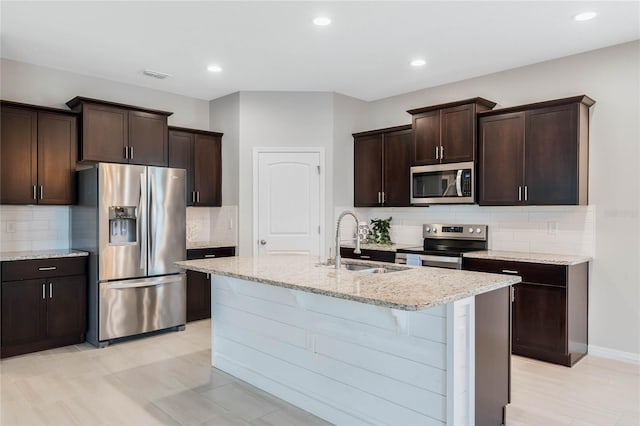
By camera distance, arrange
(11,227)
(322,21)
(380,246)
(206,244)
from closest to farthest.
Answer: (322,21) → (11,227) → (380,246) → (206,244)

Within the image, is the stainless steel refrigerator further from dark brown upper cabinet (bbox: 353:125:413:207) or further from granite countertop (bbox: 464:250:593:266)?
granite countertop (bbox: 464:250:593:266)

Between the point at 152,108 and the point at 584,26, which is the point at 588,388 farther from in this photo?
the point at 152,108

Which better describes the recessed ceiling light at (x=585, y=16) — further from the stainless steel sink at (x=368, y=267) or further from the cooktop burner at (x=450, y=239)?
the stainless steel sink at (x=368, y=267)

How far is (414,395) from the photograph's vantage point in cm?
230

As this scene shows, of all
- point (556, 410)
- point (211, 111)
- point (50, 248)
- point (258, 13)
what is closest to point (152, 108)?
point (211, 111)

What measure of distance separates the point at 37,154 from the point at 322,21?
3.00 metres

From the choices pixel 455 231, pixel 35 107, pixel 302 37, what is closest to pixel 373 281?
pixel 302 37

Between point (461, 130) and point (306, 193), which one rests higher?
point (461, 130)

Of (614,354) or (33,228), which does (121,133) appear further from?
(614,354)

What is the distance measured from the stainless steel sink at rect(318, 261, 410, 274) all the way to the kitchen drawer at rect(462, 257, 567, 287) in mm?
1406

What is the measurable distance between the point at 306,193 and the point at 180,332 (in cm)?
216

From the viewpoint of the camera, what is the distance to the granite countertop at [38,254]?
3.89 metres

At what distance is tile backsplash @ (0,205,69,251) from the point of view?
4293 millimetres

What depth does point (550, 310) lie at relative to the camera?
146 inches
